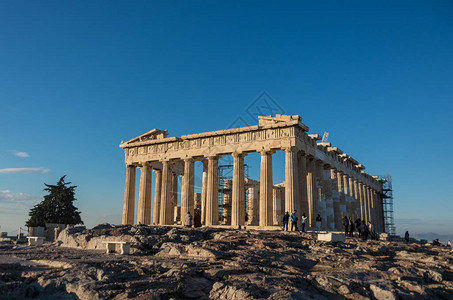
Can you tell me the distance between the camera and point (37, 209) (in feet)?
146

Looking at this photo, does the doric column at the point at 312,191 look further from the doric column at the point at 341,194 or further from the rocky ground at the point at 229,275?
the rocky ground at the point at 229,275

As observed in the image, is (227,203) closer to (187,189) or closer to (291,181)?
(187,189)

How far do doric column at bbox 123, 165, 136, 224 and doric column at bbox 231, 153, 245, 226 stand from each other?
1230 centimetres

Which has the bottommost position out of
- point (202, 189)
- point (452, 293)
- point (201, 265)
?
point (452, 293)

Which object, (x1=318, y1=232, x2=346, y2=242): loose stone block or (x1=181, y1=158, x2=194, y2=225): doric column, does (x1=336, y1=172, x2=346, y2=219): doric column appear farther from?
(x1=318, y1=232, x2=346, y2=242): loose stone block

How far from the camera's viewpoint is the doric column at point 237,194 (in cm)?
3116

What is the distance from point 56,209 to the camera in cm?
4509

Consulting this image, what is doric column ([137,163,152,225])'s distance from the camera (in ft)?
124

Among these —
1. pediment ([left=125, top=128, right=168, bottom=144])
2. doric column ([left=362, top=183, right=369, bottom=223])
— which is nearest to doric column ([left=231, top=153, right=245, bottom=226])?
pediment ([left=125, top=128, right=168, bottom=144])

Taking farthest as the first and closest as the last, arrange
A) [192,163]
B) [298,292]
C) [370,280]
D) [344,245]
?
1. [192,163]
2. [344,245]
3. [370,280]
4. [298,292]

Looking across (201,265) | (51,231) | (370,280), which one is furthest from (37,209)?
(370,280)

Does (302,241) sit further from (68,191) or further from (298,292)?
(68,191)

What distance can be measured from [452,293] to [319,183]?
22205 mm

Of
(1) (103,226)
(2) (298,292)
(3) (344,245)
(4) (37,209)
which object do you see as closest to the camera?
(2) (298,292)
